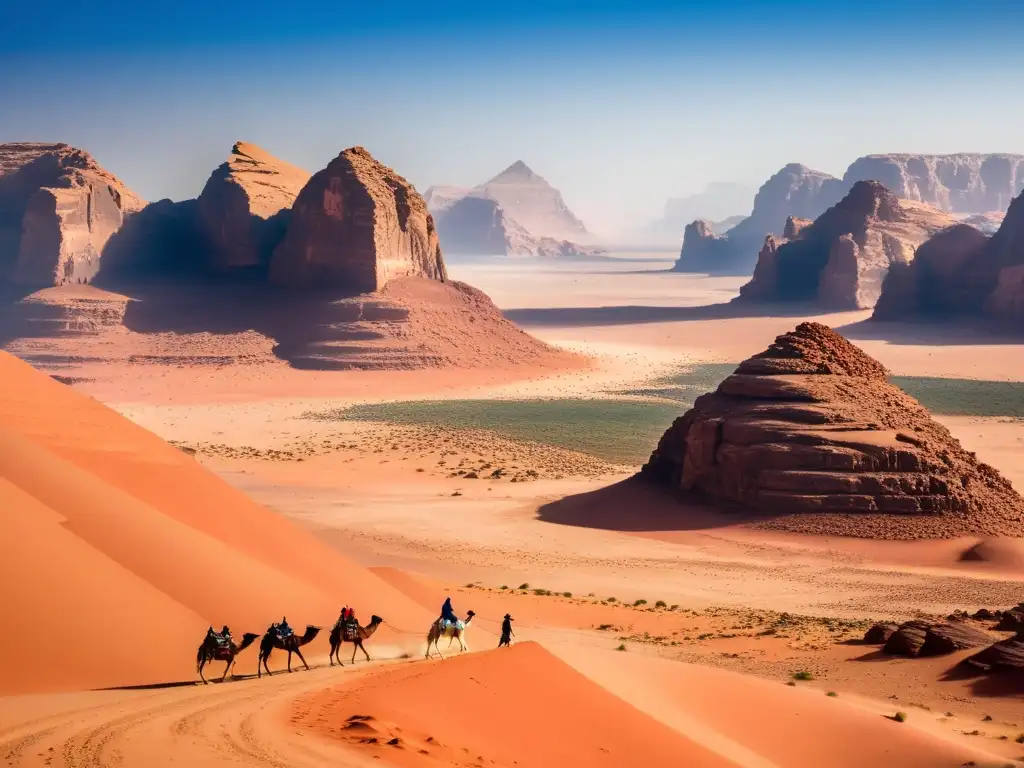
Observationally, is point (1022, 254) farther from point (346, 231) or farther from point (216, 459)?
point (216, 459)

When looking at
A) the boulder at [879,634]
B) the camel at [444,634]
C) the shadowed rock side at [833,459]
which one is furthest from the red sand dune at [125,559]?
the shadowed rock side at [833,459]

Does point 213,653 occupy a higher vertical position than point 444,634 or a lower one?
higher

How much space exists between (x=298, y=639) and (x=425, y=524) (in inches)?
737

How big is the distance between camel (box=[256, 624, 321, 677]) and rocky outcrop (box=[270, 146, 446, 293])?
5913 centimetres

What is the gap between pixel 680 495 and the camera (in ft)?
113

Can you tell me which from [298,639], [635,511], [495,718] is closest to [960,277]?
[635,511]

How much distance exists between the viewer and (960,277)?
104 m

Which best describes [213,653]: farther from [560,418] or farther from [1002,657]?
[560,418]

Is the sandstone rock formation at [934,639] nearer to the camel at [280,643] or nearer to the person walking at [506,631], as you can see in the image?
the person walking at [506,631]

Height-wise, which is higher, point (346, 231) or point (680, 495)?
point (346, 231)

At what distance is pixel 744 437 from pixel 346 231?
45637 mm

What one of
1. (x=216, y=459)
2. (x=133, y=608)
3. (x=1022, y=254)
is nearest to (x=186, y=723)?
(x=133, y=608)

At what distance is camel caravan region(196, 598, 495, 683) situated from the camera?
48.2ft

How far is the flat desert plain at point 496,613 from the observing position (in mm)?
12758
